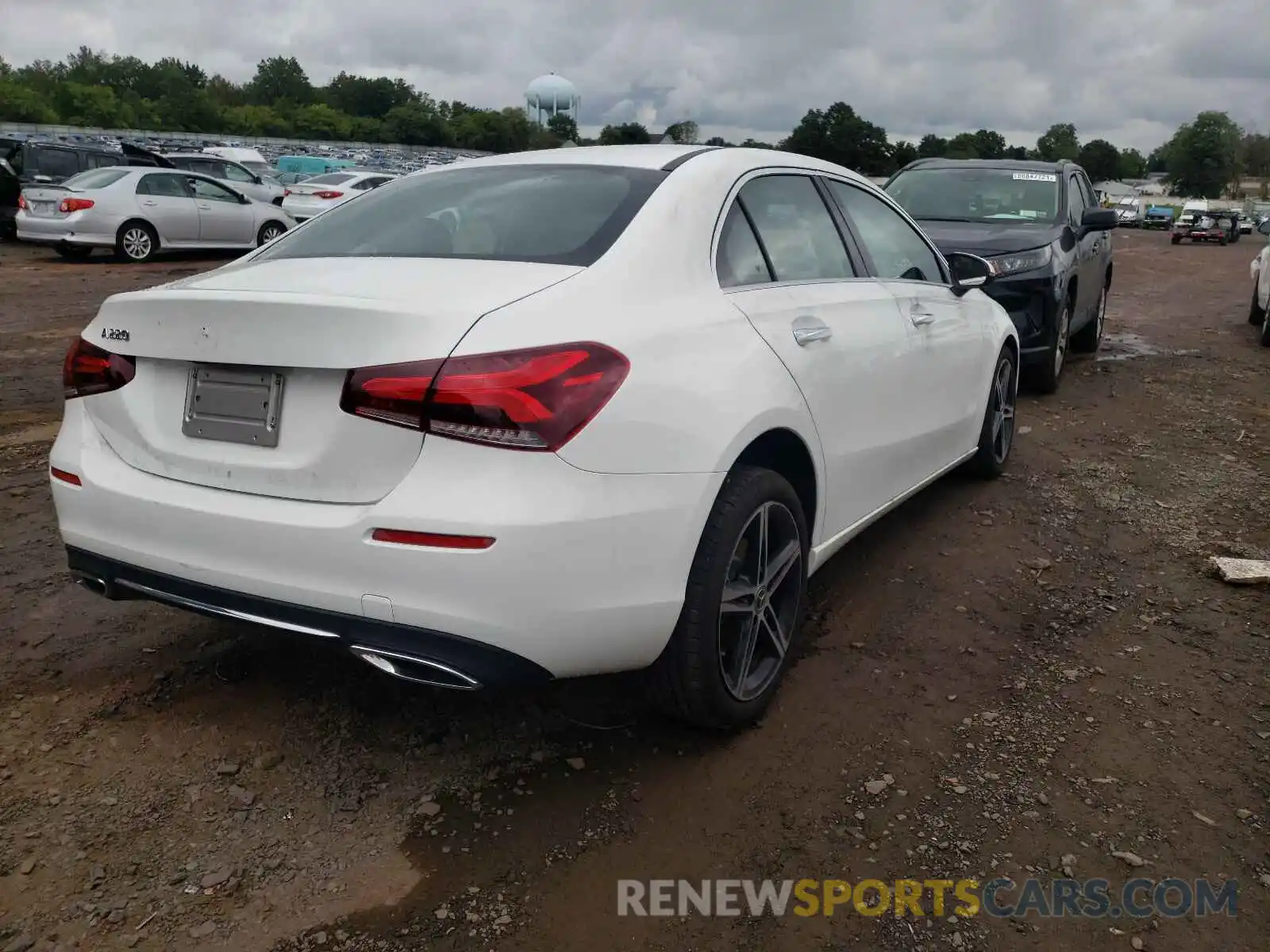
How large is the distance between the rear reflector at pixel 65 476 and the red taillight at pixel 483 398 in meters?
0.98

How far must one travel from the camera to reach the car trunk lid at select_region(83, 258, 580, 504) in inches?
90.8

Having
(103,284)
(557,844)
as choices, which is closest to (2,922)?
(557,844)

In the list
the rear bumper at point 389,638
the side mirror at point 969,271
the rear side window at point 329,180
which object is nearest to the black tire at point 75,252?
the rear side window at point 329,180

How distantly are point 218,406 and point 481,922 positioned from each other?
1348mm

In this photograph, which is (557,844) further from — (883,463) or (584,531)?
(883,463)

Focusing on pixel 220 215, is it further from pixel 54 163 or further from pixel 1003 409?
pixel 1003 409

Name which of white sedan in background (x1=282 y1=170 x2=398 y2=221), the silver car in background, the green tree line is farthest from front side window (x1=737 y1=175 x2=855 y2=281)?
the green tree line

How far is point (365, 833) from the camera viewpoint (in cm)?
253

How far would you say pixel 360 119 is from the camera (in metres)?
100

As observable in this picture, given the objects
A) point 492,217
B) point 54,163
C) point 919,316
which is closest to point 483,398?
point 492,217

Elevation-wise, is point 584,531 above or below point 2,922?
above

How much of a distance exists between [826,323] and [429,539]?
1.62 metres

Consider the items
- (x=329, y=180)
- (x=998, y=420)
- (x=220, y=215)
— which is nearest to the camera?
(x=998, y=420)

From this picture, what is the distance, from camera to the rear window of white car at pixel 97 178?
609 inches
